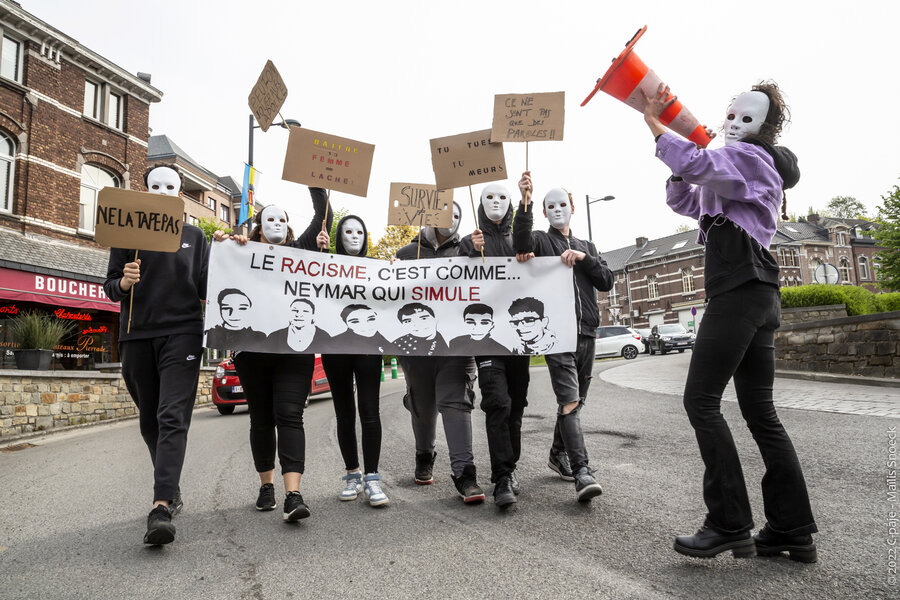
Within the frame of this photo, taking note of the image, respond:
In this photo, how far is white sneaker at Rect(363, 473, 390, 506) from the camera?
11.6ft

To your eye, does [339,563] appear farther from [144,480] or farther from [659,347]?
[659,347]

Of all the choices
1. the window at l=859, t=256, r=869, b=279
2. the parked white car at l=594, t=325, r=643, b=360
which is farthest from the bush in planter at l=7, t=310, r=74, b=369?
the window at l=859, t=256, r=869, b=279

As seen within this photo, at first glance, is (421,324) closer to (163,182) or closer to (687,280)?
(163,182)

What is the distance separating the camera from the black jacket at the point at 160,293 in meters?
3.35

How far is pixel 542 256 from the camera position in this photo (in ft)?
13.5

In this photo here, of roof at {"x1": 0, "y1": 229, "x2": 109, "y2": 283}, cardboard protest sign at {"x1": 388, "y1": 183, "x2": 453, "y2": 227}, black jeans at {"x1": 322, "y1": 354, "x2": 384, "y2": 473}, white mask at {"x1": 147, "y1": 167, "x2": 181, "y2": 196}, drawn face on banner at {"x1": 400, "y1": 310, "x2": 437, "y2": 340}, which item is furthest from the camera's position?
roof at {"x1": 0, "y1": 229, "x2": 109, "y2": 283}

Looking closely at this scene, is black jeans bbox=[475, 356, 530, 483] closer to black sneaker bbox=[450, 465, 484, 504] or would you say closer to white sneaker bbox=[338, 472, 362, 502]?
black sneaker bbox=[450, 465, 484, 504]

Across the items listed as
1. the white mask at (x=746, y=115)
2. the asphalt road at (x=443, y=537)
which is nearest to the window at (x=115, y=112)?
the asphalt road at (x=443, y=537)

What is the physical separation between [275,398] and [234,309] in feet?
2.27

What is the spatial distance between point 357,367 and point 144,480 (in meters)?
2.57

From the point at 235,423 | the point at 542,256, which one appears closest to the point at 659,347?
the point at 235,423

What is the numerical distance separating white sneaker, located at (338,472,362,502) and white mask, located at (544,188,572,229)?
2.27 meters

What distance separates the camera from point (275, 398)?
3566mm

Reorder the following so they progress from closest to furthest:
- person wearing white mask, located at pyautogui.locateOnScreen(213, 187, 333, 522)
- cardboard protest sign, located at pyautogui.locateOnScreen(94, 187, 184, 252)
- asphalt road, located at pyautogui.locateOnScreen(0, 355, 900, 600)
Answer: asphalt road, located at pyautogui.locateOnScreen(0, 355, 900, 600), cardboard protest sign, located at pyautogui.locateOnScreen(94, 187, 184, 252), person wearing white mask, located at pyautogui.locateOnScreen(213, 187, 333, 522)
